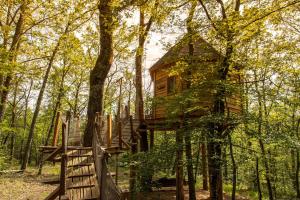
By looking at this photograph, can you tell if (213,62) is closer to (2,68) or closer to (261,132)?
(261,132)

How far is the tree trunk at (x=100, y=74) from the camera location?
9.25 m

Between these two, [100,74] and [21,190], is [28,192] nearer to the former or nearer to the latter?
[21,190]

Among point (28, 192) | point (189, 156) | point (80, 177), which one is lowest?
point (28, 192)

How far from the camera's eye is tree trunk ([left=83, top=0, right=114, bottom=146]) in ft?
30.3

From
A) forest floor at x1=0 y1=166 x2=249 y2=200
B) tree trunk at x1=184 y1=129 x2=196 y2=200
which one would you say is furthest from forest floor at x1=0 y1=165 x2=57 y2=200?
tree trunk at x1=184 y1=129 x2=196 y2=200

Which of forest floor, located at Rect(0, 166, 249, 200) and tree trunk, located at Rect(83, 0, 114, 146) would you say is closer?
tree trunk, located at Rect(83, 0, 114, 146)

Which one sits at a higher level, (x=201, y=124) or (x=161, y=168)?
(x=201, y=124)

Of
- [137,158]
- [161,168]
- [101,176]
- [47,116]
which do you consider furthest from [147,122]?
[47,116]

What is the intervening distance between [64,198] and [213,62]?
6.63m

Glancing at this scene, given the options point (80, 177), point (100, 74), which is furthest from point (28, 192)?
point (80, 177)

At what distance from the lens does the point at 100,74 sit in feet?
32.0

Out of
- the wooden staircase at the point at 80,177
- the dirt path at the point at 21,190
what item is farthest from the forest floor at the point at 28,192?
the wooden staircase at the point at 80,177

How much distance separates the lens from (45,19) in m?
13.9

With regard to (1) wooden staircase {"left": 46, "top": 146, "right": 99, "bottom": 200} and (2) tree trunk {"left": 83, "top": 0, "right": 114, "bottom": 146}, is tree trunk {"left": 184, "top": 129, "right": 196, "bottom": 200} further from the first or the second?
(2) tree trunk {"left": 83, "top": 0, "right": 114, "bottom": 146}
